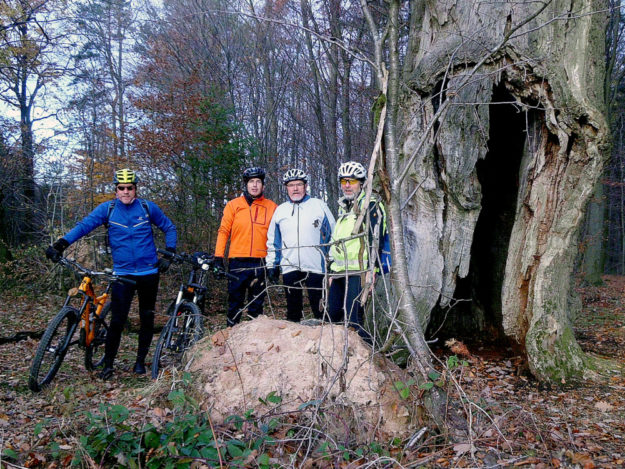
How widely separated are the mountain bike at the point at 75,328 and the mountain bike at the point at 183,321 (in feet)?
1.71

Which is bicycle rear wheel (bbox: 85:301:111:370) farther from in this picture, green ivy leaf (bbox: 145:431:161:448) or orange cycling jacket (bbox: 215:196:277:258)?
green ivy leaf (bbox: 145:431:161:448)

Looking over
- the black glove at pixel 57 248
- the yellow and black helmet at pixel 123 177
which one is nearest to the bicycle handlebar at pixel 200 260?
the yellow and black helmet at pixel 123 177

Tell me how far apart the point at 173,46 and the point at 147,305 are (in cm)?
840

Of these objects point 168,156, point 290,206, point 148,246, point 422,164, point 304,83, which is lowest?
point 148,246

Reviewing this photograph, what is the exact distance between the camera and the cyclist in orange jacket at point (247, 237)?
5.47 m

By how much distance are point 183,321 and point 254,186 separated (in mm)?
1667

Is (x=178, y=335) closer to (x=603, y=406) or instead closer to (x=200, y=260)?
(x=200, y=260)

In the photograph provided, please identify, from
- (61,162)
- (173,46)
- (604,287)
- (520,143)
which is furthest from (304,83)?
(604,287)

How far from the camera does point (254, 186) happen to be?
547 centimetres

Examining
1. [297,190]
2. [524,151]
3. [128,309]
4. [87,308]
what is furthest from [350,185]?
[87,308]

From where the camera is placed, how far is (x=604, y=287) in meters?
13.3

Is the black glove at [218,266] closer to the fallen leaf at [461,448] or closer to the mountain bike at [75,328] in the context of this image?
the mountain bike at [75,328]

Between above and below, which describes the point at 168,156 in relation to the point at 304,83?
below

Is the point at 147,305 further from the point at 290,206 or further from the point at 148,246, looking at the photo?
the point at 290,206
